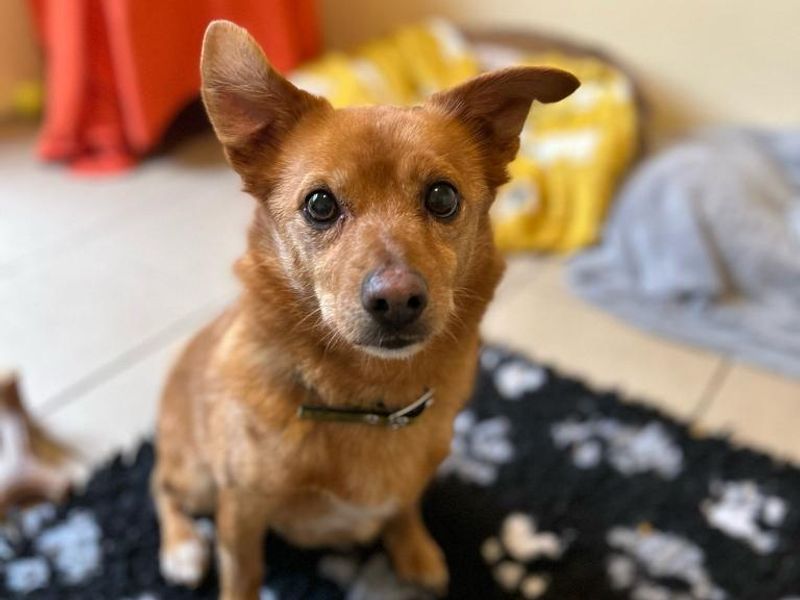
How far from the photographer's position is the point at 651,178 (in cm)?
225

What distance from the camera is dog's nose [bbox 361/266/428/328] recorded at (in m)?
0.89

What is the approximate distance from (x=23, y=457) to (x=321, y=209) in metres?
0.93

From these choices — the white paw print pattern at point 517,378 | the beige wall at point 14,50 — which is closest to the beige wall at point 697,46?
the white paw print pattern at point 517,378

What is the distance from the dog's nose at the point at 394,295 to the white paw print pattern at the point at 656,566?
0.77 metres

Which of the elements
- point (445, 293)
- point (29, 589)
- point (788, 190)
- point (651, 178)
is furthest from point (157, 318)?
point (788, 190)

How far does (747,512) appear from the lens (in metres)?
1.50

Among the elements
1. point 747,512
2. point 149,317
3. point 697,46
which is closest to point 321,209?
point 747,512

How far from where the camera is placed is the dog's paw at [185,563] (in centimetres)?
133

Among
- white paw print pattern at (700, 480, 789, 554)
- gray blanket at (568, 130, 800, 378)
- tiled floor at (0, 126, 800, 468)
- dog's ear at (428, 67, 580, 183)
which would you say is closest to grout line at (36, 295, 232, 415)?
tiled floor at (0, 126, 800, 468)

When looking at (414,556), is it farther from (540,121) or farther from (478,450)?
(540,121)

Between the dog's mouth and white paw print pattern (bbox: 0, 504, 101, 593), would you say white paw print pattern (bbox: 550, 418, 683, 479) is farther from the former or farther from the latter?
white paw print pattern (bbox: 0, 504, 101, 593)

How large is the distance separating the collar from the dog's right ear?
37cm

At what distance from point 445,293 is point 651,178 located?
151 cm

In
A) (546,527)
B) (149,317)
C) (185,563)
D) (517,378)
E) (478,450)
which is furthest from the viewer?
(149,317)
